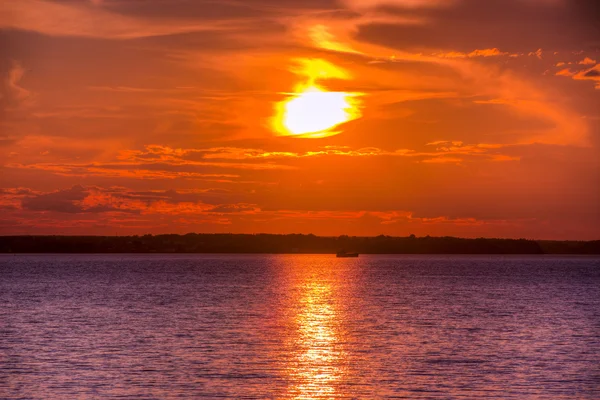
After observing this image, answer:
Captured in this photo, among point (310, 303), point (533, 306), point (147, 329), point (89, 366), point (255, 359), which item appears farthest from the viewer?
point (310, 303)

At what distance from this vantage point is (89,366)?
5128cm

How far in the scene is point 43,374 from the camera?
4788 cm

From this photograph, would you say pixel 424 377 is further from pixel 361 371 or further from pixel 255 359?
pixel 255 359

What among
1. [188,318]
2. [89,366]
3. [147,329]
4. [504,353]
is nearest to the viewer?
[89,366]

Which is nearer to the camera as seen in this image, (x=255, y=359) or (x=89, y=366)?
(x=89, y=366)

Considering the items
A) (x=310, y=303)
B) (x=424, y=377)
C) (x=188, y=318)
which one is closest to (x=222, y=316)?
(x=188, y=318)

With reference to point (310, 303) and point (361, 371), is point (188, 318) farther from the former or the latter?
point (361, 371)

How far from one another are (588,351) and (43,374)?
3923 centimetres

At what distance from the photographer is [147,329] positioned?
246 ft

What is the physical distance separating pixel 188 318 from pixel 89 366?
34.9 m

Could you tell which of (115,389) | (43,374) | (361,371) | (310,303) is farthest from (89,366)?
(310,303)

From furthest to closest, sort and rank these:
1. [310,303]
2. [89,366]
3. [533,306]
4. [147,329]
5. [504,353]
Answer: [310,303]
[533,306]
[147,329]
[504,353]
[89,366]

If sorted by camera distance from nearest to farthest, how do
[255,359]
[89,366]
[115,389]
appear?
[115,389] → [89,366] → [255,359]

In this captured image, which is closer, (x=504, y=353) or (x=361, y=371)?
(x=361, y=371)
